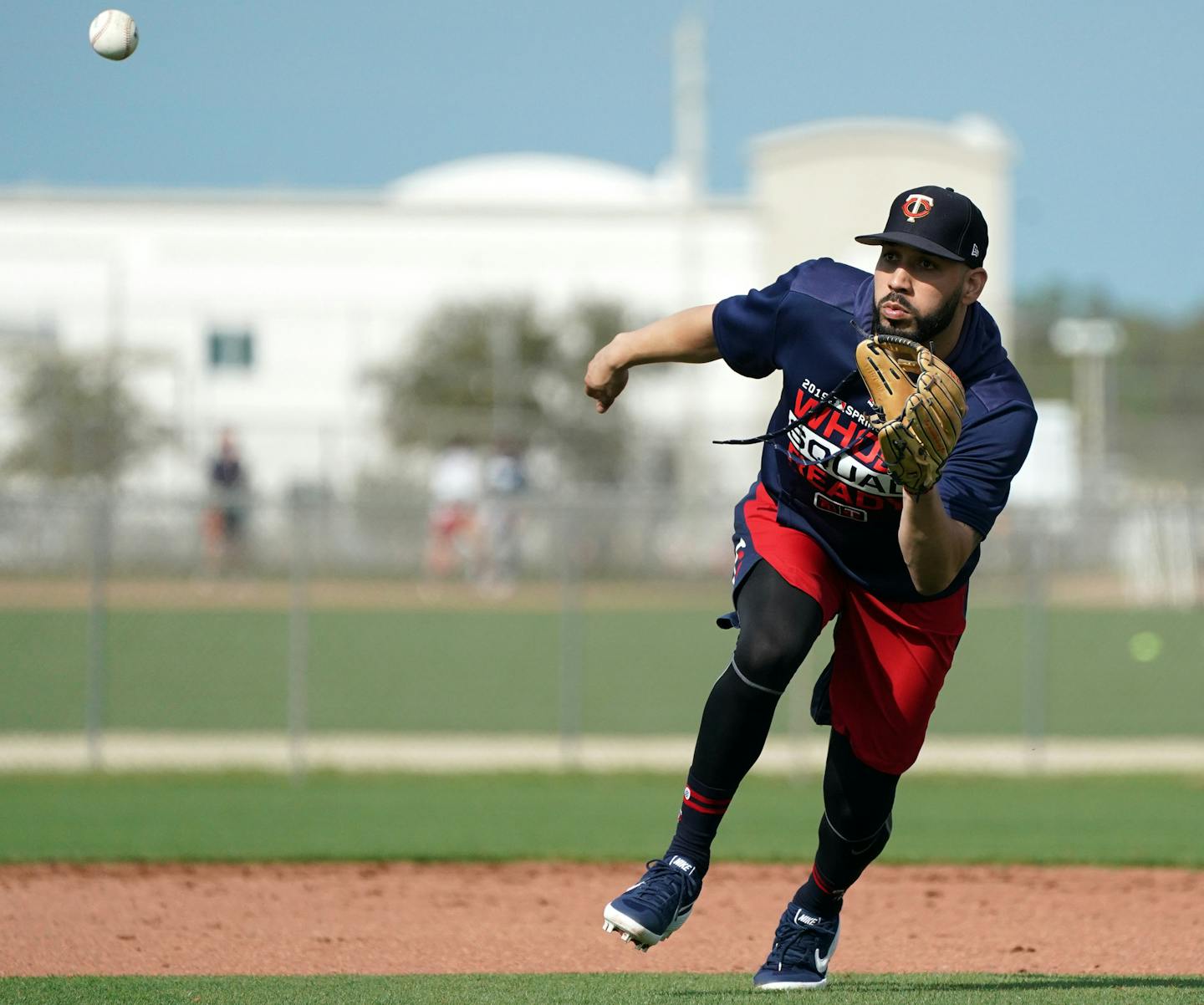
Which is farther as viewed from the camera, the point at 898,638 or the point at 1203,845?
the point at 1203,845

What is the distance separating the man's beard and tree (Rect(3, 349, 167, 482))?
21690mm

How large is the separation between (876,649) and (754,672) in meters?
0.39

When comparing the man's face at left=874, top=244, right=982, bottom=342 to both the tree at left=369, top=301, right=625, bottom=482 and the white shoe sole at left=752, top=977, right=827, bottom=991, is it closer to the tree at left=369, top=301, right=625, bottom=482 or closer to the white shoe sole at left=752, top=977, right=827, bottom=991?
the white shoe sole at left=752, top=977, right=827, bottom=991

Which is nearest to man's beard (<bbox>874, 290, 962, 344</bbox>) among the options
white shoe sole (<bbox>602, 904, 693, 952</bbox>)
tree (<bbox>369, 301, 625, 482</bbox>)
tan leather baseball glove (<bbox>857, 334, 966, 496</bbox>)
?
tan leather baseball glove (<bbox>857, 334, 966, 496</bbox>)

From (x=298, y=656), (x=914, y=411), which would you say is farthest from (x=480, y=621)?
(x=914, y=411)

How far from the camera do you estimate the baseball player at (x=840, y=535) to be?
4410 millimetres

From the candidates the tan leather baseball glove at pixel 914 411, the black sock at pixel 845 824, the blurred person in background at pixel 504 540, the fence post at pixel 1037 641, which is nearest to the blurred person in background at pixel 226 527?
the blurred person in background at pixel 504 540

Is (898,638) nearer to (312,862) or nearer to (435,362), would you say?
(312,862)

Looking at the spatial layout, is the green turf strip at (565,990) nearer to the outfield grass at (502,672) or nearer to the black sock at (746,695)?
the black sock at (746,695)

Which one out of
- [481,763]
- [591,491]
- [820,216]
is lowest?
[481,763]

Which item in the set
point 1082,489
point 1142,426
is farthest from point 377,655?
point 1142,426

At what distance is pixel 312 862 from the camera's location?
814 cm

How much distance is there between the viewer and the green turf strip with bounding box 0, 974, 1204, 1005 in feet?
15.0

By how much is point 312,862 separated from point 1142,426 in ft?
94.2
